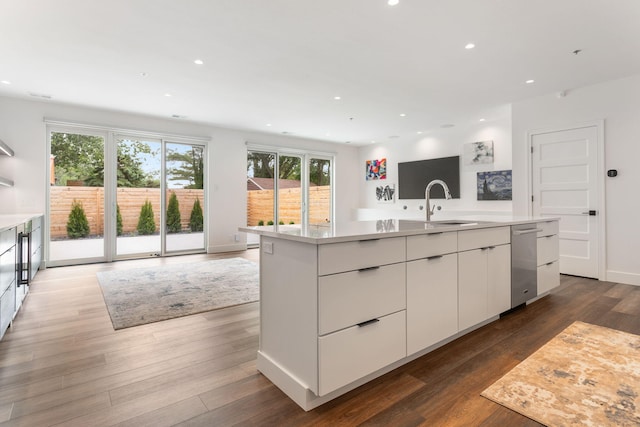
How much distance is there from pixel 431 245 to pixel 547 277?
2.21 m

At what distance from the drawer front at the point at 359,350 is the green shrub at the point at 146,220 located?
5.64 meters

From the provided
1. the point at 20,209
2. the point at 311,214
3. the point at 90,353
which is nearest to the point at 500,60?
the point at 90,353

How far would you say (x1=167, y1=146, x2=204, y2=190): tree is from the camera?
21.2ft

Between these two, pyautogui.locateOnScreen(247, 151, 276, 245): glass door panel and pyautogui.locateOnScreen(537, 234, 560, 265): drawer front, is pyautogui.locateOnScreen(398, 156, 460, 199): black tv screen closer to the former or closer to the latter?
pyautogui.locateOnScreen(247, 151, 276, 245): glass door panel

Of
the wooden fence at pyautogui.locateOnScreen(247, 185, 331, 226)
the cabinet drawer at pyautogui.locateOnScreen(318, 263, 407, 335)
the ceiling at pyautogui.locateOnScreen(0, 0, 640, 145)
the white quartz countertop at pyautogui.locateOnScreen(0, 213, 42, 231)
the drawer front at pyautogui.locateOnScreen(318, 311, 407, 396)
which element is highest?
the ceiling at pyautogui.locateOnScreen(0, 0, 640, 145)

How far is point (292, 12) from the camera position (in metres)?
2.75

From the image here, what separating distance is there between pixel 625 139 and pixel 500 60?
2119 mm

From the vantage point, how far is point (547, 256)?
136 inches

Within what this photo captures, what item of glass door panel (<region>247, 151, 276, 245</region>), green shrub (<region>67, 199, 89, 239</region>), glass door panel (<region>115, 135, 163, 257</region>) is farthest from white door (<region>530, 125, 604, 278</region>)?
green shrub (<region>67, 199, 89, 239</region>)

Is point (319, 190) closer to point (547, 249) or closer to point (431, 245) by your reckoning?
point (547, 249)

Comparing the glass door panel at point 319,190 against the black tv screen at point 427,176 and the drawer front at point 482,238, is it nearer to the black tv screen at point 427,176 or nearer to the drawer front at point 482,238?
the black tv screen at point 427,176

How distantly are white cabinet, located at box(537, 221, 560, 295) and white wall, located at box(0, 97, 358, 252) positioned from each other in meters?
5.54

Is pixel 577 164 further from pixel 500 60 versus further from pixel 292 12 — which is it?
pixel 292 12

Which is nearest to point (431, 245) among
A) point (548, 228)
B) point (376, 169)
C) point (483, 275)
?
point (483, 275)
